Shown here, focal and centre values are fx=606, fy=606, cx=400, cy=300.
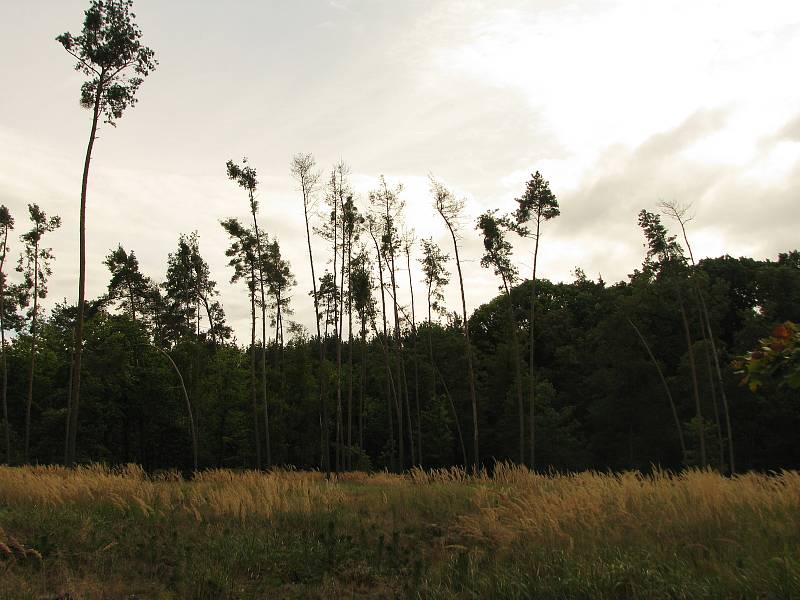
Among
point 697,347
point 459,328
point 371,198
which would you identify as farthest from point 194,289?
point 697,347

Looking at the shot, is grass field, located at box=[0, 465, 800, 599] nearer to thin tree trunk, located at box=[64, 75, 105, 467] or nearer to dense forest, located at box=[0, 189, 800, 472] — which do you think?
thin tree trunk, located at box=[64, 75, 105, 467]

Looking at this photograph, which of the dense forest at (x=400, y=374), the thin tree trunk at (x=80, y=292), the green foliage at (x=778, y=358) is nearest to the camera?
the green foliage at (x=778, y=358)

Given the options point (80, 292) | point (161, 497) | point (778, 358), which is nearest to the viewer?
point (778, 358)

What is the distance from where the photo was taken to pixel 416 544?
9039 millimetres

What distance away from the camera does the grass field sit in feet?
18.2

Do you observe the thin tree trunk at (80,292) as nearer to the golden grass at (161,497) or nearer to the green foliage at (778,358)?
the golden grass at (161,497)

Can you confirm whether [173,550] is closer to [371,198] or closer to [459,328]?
[371,198]

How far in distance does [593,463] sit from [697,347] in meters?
12.0

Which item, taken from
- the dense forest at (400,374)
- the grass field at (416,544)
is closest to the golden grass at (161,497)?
the grass field at (416,544)

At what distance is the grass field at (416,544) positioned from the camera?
556cm

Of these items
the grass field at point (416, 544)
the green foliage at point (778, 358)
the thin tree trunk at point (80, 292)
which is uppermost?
the thin tree trunk at point (80, 292)

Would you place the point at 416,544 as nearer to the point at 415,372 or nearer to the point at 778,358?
the point at 778,358

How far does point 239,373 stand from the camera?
49531 mm

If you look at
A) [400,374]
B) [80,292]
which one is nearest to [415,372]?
[400,374]
